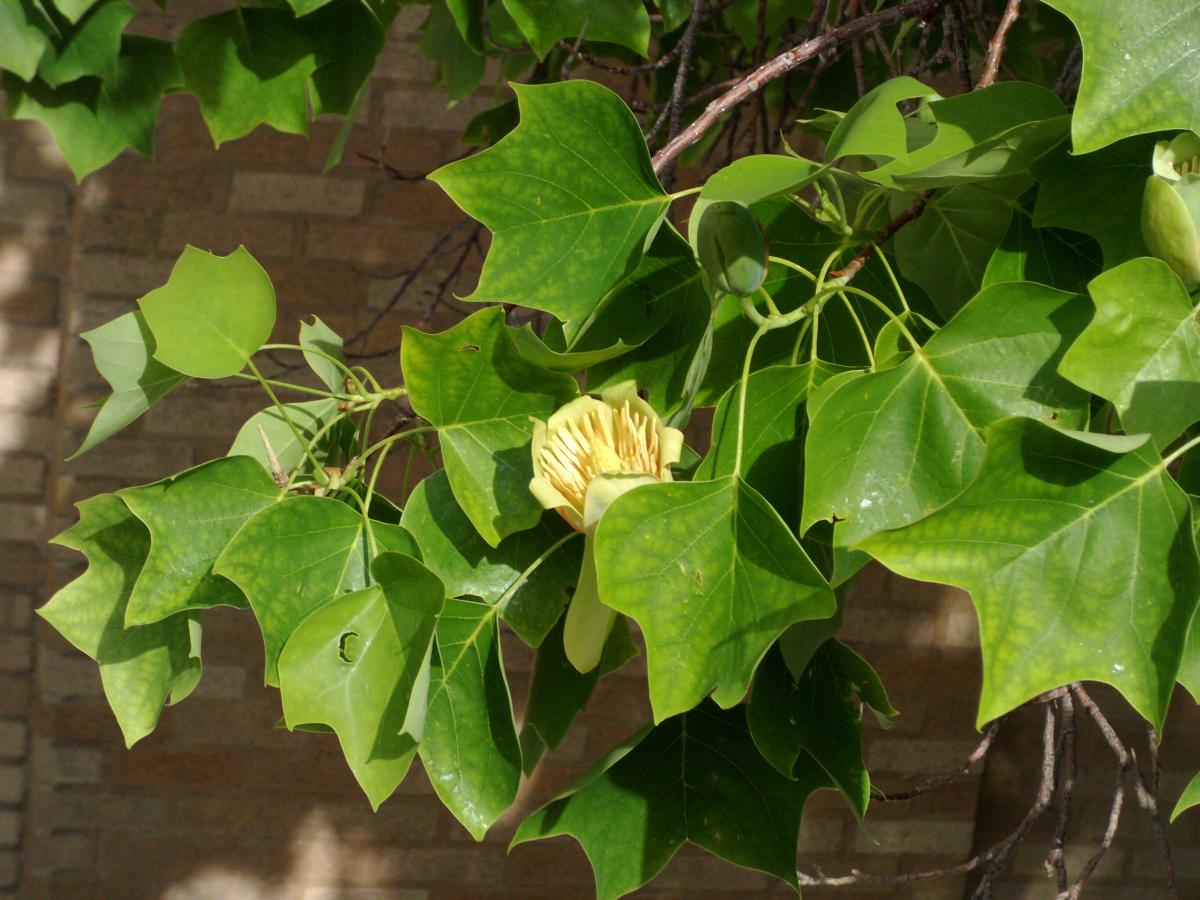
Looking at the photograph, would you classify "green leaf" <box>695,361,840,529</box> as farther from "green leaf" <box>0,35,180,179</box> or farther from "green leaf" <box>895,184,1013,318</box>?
"green leaf" <box>0,35,180,179</box>

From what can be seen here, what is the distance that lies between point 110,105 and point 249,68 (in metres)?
0.12

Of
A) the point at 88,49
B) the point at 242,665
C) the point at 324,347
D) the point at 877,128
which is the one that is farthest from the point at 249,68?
the point at 242,665

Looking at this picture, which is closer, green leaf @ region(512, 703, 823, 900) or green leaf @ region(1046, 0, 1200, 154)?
green leaf @ region(1046, 0, 1200, 154)

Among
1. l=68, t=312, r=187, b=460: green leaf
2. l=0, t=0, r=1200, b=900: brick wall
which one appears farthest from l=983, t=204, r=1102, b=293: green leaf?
l=0, t=0, r=1200, b=900: brick wall

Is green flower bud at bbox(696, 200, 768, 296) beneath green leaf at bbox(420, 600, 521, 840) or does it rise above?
→ above

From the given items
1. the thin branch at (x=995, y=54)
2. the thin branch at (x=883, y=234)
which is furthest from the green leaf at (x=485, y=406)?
the thin branch at (x=995, y=54)

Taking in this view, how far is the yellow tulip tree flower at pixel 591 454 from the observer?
1.35 ft

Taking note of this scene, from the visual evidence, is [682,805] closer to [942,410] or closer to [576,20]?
[942,410]

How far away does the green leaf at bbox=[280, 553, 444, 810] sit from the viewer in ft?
1.38

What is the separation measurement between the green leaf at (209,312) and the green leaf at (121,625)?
73 mm

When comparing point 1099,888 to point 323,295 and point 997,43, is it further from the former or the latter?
point 997,43

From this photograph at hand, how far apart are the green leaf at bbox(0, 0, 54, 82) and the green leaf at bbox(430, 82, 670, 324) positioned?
44cm

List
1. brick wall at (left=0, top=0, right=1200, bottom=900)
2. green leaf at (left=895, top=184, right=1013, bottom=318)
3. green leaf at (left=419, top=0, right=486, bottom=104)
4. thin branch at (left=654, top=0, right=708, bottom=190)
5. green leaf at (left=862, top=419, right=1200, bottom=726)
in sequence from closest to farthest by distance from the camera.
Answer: green leaf at (left=862, top=419, right=1200, bottom=726)
green leaf at (left=895, top=184, right=1013, bottom=318)
thin branch at (left=654, top=0, right=708, bottom=190)
green leaf at (left=419, top=0, right=486, bottom=104)
brick wall at (left=0, top=0, right=1200, bottom=900)

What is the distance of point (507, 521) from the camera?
0.44 m
